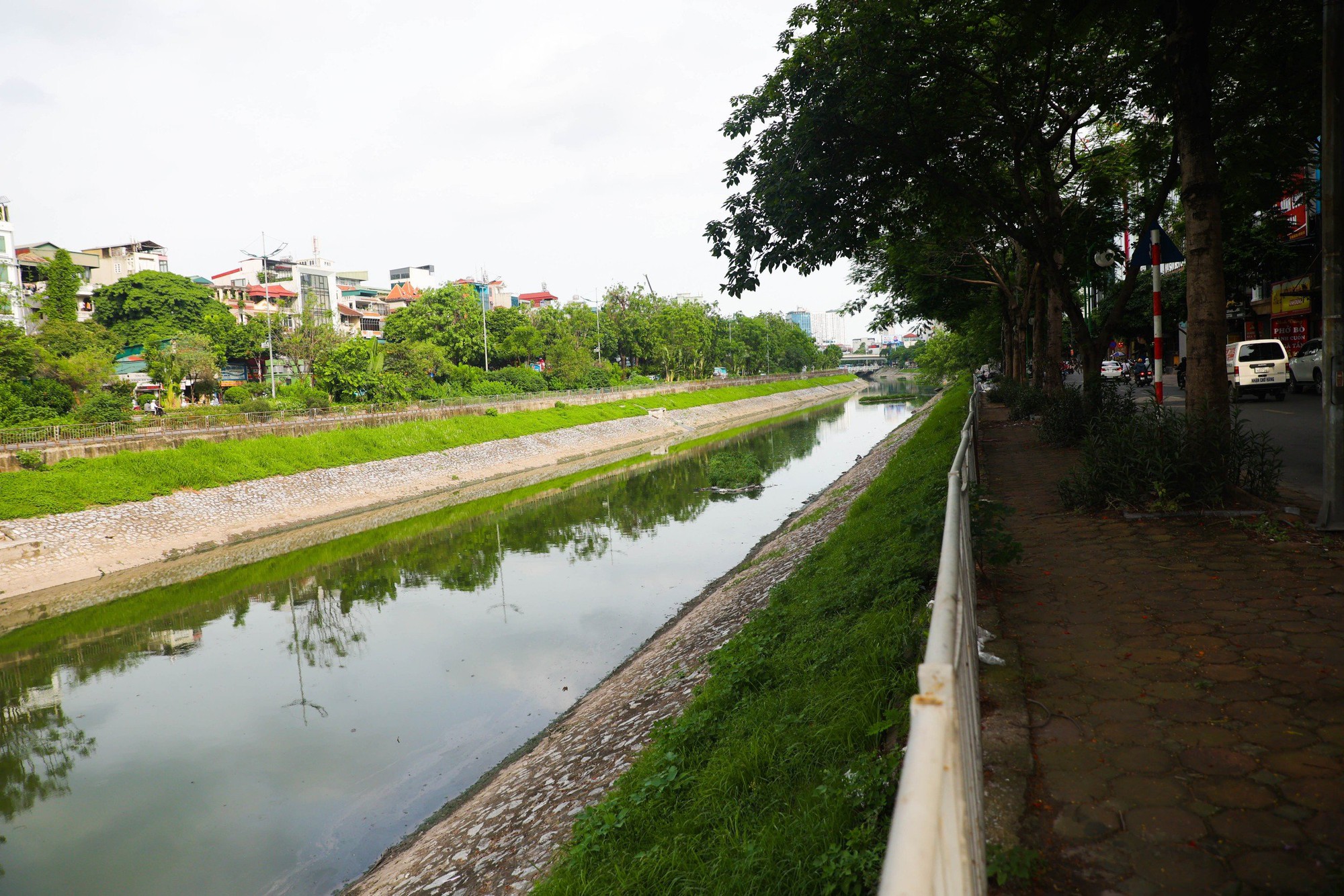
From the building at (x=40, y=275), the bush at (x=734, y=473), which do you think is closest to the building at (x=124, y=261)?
the building at (x=40, y=275)

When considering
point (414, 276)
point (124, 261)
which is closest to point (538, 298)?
point (414, 276)

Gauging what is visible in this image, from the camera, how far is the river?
8477 millimetres

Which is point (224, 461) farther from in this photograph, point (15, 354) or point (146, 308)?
point (146, 308)

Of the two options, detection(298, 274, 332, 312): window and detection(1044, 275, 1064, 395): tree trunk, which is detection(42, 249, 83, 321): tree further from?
detection(1044, 275, 1064, 395): tree trunk

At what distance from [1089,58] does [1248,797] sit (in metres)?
12.6

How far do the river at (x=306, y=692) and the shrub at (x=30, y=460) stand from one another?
6259 mm

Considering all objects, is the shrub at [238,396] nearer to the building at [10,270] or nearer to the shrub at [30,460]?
the building at [10,270]

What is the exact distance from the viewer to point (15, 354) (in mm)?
30891

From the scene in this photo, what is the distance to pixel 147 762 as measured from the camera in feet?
33.9

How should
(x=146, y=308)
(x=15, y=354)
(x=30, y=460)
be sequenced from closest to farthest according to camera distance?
1. (x=30, y=460)
2. (x=15, y=354)
3. (x=146, y=308)

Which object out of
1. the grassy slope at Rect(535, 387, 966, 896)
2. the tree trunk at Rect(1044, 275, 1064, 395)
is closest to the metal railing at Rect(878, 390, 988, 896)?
the grassy slope at Rect(535, 387, 966, 896)

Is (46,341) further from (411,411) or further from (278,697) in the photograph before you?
(278,697)

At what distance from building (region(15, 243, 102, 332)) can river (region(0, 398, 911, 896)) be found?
116 feet

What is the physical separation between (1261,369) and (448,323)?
48.5 meters
